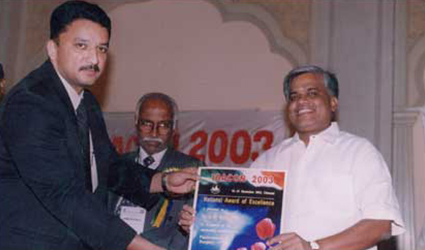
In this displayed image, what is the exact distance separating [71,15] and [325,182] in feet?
3.95

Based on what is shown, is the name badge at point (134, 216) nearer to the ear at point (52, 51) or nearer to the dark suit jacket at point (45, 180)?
the dark suit jacket at point (45, 180)

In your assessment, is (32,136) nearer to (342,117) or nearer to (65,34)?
(65,34)

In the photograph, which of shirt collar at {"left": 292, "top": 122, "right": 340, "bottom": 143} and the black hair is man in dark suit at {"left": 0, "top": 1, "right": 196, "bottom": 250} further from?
shirt collar at {"left": 292, "top": 122, "right": 340, "bottom": 143}

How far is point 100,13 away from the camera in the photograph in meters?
2.49

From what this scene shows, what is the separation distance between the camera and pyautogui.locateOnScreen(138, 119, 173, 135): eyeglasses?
13.4 ft

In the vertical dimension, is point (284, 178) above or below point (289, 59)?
below

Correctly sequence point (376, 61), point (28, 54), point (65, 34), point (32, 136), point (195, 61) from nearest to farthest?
1. point (32, 136)
2. point (65, 34)
3. point (376, 61)
4. point (195, 61)
5. point (28, 54)

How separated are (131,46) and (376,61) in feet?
7.71

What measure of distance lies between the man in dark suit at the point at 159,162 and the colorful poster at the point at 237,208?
2.09 ft

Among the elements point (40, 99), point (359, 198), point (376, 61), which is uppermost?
point (376, 61)

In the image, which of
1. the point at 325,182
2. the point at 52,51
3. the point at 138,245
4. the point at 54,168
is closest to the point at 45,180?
the point at 54,168

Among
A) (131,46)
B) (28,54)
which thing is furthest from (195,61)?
(28,54)

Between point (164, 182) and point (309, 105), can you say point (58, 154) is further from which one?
point (309, 105)

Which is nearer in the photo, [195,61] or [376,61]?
[376,61]
